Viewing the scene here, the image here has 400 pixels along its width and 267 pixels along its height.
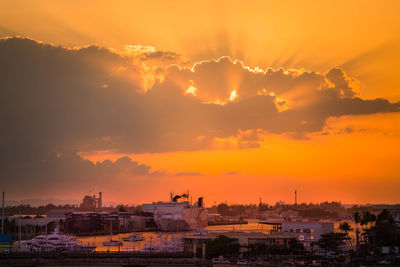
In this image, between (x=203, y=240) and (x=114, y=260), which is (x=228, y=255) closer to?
(x=203, y=240)

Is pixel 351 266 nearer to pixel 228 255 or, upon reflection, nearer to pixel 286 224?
pixel 228 255

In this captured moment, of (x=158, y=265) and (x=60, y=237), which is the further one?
(x=60, y=237)

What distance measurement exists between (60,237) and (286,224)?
5209cm

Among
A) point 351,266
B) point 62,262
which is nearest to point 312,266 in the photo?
point 351,266

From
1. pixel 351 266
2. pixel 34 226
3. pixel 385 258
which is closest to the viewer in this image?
pixel 351 266

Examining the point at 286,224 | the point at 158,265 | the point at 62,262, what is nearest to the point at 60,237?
the point at 62,262

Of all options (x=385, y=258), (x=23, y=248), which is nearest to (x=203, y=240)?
(x=385, y=258)

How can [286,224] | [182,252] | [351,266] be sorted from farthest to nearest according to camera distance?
[286,224] < [182,252] < [351,266]

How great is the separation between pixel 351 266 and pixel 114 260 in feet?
136

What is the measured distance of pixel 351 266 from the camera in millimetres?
74000

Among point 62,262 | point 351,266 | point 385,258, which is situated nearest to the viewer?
point 351,266

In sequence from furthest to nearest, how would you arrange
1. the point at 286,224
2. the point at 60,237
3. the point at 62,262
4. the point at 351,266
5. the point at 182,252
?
the point at 60,237 < the point at 286,224 < the point at 182,252 < the point at 62,262 < the point at 351,266

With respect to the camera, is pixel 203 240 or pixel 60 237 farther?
pixel 60 237

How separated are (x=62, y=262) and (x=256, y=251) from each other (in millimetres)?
34128
